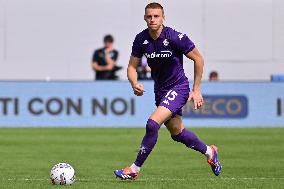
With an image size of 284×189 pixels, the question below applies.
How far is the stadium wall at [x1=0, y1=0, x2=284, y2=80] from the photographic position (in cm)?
2989

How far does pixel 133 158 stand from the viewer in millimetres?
15531

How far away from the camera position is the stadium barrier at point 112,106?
76.3ft

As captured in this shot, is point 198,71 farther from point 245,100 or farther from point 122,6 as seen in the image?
point 122,6

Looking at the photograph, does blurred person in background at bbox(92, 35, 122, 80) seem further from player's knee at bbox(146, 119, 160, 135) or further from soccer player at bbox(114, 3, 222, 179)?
player's knee at bbox(146, 119, 160, 135)

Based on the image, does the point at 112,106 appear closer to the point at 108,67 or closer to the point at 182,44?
the point at 108,67

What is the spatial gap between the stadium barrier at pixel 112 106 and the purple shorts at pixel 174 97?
36.6 feet

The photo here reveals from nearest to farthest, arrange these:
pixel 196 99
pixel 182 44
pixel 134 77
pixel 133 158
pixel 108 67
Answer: pixel 196 99 → pixel 182 44 → pixel 134 77 → pixel 133 158 → pixel 108 67

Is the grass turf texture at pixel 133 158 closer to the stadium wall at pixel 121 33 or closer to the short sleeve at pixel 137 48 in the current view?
the short sleeve at pixel 137 48

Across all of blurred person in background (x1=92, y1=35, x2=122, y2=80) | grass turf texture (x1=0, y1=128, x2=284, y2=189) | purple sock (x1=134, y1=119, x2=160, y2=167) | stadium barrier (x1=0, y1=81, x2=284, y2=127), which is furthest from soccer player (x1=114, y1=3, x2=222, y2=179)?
blurred person in background (x1=92, y1=35, x2=122, y2=80)

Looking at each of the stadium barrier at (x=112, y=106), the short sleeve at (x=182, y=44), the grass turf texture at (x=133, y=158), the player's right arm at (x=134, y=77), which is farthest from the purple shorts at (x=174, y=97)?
the stadium barrier at (x=112, y=106)

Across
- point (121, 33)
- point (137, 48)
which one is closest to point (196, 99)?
point (137, 48)

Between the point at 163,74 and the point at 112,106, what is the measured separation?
11.3 meters

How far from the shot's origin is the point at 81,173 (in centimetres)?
1298

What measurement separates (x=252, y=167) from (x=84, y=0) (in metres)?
16.9
